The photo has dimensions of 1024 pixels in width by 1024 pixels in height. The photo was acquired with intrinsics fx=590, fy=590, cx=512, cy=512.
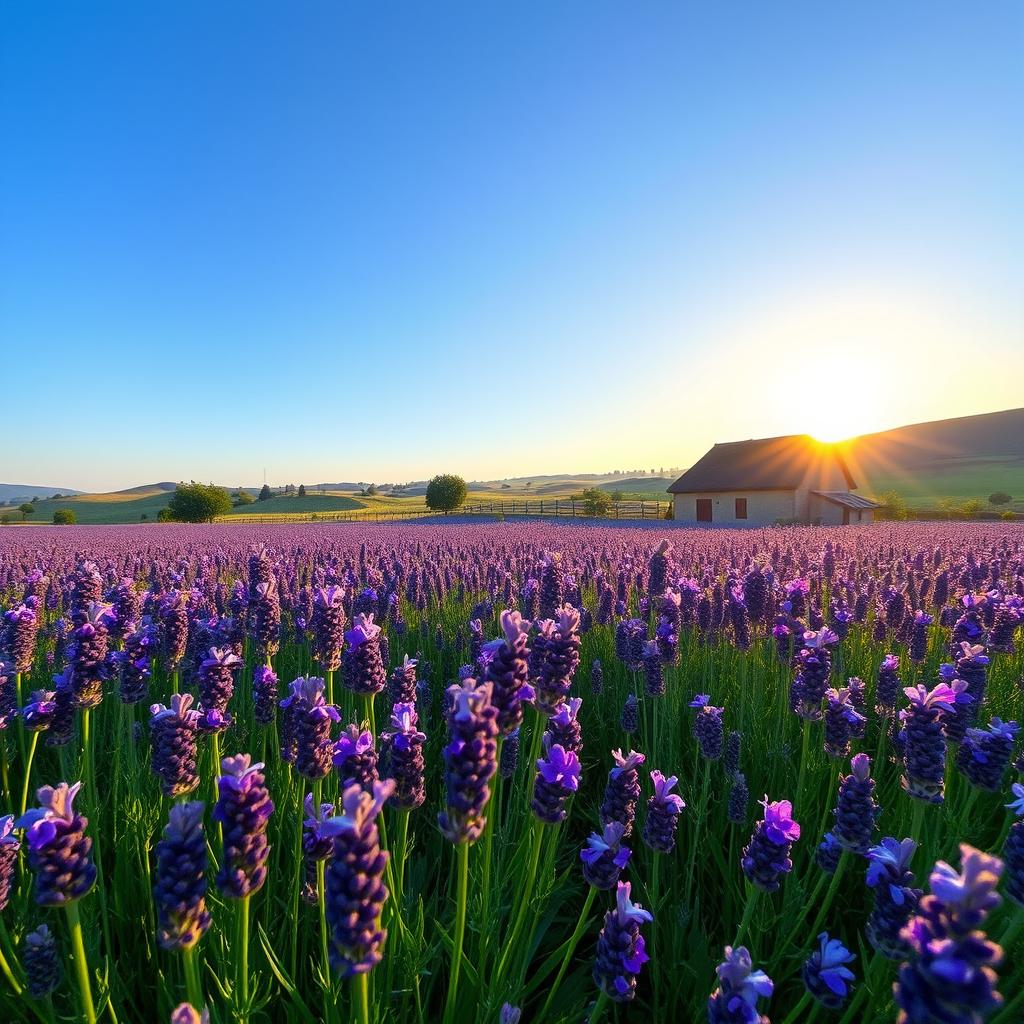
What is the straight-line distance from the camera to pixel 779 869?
62.9 inches

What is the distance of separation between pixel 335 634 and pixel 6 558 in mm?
10294

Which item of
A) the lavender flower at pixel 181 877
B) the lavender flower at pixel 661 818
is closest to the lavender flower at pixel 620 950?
the lavender flower at pixel 661 818

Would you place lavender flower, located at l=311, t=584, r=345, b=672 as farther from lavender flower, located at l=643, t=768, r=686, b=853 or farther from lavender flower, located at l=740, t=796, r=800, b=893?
lavender flower, located at l=740, t=796, r=800, b=893

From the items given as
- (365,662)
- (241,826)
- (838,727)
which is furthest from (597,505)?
(241,826)

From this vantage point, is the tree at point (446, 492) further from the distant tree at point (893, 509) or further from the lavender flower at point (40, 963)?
the lavender flower at point (40, 963)

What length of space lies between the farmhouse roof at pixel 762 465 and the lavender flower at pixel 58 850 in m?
36.8

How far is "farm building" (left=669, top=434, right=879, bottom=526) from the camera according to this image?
33.8m

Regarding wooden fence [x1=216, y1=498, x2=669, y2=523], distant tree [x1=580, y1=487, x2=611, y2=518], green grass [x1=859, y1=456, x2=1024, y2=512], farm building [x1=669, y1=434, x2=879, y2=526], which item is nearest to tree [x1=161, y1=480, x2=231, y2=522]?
wooden fence [x1=216, y1=498, x2=669, y2=523]

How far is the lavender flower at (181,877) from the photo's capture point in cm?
122

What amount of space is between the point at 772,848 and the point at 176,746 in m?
1.73

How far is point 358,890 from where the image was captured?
3.67 ft

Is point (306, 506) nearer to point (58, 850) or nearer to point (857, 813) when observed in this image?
point (58, 850)

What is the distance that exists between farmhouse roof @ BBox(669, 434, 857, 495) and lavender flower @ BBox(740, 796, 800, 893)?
3577 cm

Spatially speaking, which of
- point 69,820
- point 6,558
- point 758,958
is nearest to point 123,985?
point 69,820
